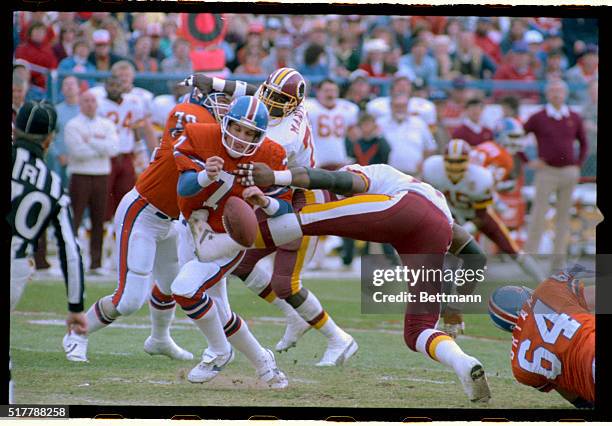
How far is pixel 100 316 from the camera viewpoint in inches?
245

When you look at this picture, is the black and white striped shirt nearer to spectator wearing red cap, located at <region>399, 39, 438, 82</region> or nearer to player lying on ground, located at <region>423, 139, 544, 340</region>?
player lying on ground, located at <region>423, 139, 544, 340</region>

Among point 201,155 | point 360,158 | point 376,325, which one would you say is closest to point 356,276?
point 360,158

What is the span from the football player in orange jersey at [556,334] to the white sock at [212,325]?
1.45 m

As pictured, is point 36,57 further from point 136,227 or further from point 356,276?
point 356,276

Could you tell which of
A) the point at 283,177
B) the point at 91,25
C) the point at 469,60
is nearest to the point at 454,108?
the point at 469,60

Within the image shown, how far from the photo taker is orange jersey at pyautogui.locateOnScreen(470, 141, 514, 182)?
9461 millimetres

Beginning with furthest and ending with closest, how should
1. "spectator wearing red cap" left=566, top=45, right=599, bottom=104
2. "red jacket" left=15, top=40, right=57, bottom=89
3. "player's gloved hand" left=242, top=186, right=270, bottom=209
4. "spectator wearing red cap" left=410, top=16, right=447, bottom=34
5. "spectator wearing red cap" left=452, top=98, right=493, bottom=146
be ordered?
"spectator wearing red cap" left=410, top=16, right=447, bottom=34 → "spectator wearing red cap" left=452, top=98, right=493, bottom=146 → "spectator wearing red cap" left=566, top=45, right=599, bottom=104 → "red jacket" left=15, top=40, right=57, bottom=89 → "player's gloved hand" left=242, top=186, right=270, bottom=209

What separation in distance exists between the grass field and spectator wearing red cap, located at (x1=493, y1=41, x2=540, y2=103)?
3631 millimetres

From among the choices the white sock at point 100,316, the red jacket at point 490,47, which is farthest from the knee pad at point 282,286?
the red jacket at point 490,47

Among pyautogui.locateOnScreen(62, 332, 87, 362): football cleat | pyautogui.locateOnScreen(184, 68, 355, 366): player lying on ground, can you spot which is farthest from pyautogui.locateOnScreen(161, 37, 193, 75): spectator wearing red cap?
pyautogui.locateOnScreen(62, 332, 87, 362): football cleat

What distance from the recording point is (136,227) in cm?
608

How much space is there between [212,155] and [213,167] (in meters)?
0.25

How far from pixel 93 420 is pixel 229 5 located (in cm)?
216

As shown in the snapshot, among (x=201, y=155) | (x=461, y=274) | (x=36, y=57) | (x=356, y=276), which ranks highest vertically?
(x=36, y=57)
